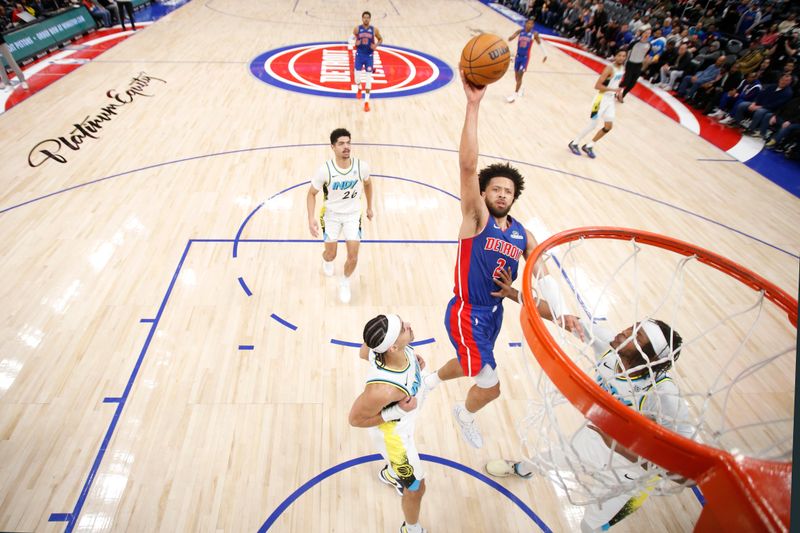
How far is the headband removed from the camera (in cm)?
238

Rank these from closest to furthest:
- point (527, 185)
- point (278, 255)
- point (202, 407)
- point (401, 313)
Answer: point (202, 407), point (401, 313), point (278, 255), point (527, 185)

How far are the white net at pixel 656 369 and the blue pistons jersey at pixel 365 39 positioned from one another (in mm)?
6114

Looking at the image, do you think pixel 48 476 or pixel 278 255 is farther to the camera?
pixel 278 255

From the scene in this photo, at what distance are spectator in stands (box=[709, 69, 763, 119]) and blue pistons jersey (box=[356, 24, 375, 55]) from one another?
884 cm

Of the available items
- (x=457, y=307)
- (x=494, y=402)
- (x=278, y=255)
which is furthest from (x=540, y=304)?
(x=278, y=255)

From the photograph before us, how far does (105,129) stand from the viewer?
823cm

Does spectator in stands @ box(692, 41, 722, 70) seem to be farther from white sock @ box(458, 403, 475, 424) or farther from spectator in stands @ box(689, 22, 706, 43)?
white sock @ box(458, 403, 475, 424)

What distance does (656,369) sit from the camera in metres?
2.52

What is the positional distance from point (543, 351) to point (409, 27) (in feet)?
58.9

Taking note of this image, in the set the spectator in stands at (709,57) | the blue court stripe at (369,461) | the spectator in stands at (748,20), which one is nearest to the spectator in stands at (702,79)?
the spectator in stands at (709,57)

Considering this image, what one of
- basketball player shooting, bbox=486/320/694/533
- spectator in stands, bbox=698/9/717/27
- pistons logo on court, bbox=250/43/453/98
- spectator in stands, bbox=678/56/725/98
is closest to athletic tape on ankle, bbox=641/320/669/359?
basketball player shooting, bbox=486/320/694/533

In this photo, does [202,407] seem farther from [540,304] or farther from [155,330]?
[540,304]

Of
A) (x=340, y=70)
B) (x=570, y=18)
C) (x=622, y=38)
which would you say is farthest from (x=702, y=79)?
(x=340, y=70)

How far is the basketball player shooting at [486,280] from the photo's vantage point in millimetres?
2785
